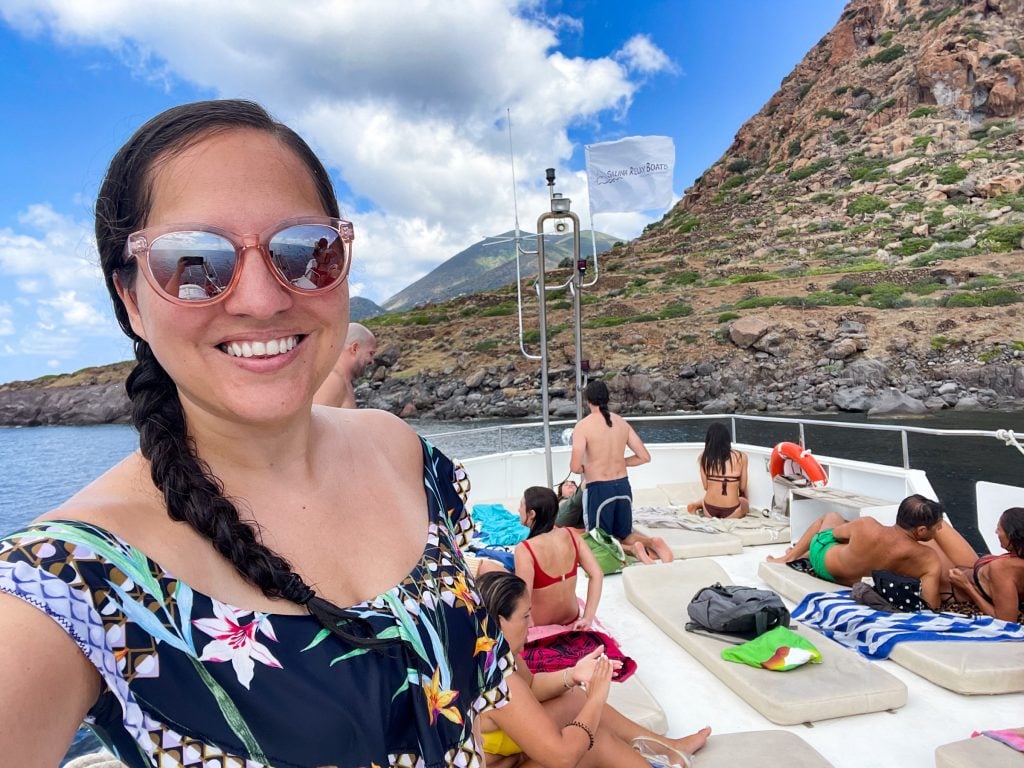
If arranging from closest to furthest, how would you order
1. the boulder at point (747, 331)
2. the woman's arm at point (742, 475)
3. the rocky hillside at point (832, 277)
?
the woman's arm at point (742, 475), the rocky hillside at point (832, 277), the boulder at point (747, 331)

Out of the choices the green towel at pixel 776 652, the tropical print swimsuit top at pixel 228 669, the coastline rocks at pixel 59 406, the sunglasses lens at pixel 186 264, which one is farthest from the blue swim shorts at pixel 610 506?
the coastline rocks at pixel 59 406

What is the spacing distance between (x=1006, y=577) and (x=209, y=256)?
4287 millimetres

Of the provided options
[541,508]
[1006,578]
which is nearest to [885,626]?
[1006,578]

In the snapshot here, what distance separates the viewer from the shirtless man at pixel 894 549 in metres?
3.76

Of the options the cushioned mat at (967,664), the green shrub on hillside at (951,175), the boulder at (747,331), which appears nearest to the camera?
the cushioned mat at (967,664)

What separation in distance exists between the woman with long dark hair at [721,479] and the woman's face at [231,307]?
229 inches

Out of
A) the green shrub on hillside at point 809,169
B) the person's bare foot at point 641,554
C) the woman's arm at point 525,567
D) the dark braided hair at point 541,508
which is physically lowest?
the person's bare foot at point 641,554

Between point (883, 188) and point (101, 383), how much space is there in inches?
2197

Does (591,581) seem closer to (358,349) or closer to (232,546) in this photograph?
(358,349)

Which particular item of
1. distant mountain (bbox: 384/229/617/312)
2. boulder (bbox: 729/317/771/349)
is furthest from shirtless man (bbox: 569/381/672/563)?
distant mountain (bbox: 384/229/617/312)

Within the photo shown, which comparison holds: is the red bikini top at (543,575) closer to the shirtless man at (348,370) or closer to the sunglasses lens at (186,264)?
the shirtless man at (348,370)

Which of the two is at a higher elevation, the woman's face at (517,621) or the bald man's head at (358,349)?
the bald man's head at (358,349)

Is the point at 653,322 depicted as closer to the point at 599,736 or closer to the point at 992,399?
the point at 992,399

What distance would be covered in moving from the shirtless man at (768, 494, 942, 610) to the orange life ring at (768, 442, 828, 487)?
1.41 m
